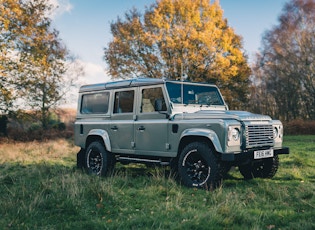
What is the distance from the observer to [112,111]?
8281 millimetres

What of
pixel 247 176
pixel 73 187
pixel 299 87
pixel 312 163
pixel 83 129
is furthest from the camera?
pixel 299 87

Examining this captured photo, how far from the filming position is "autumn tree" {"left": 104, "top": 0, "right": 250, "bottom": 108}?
20797mm

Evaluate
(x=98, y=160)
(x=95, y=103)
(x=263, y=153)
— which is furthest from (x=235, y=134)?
(x=95, y=103)

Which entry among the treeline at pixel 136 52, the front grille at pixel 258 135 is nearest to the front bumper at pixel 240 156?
the front grille at pixel 258 135

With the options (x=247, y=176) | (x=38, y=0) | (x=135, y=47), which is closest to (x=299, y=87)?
(x=135, y=47)

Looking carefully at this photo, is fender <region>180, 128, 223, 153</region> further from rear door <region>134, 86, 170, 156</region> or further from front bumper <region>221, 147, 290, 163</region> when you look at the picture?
rear door <region>134, 86, 170, 156</region>

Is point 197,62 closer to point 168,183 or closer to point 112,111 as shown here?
point 112,111

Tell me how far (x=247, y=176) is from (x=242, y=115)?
2030 mm

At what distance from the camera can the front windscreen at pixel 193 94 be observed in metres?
7.18

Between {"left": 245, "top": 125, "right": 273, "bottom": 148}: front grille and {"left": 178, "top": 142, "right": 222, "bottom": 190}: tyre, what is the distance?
75 cm

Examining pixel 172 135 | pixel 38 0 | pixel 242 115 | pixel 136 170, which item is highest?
pixel 38 0

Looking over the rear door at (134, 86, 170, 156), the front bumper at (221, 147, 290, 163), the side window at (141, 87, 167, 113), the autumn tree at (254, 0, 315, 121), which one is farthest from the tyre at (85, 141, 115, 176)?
the autumn tree at (254, 0, 315, 121)

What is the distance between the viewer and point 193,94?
7.54m

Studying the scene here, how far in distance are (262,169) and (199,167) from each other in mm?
2040
